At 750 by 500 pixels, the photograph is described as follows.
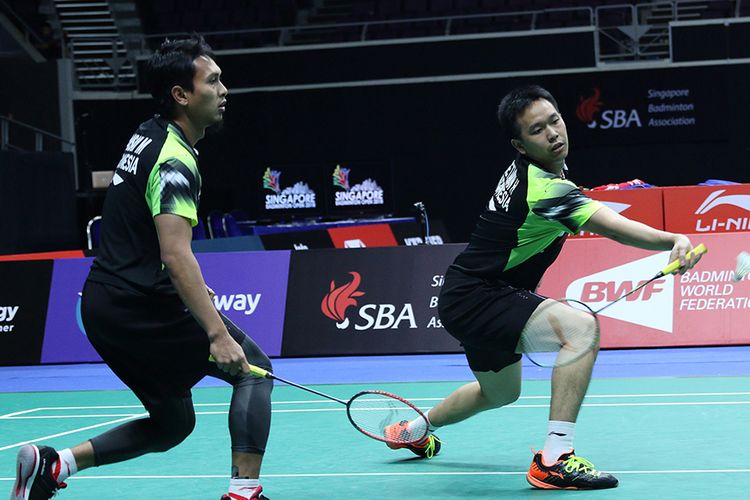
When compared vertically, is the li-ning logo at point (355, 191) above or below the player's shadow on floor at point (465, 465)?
above

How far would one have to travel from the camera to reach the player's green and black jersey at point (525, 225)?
408 centimetres

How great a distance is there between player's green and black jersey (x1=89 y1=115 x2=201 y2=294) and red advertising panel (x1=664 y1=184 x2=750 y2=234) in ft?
25.9

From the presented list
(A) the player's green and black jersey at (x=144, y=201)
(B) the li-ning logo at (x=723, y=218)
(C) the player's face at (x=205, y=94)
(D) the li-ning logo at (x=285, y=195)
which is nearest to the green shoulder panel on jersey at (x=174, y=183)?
(A) the player's green and black jersey at (x=144, y=201)

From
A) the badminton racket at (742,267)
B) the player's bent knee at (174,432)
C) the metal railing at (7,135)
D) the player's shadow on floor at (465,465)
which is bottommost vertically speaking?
the player's shadow on floor at (465,465)

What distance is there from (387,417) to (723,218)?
7206mm

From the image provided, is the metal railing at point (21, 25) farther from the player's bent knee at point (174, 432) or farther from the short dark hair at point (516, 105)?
the player's bent knee at point (174, 432)

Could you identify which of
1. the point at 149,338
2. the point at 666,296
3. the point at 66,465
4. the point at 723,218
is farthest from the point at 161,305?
the point at 723,218

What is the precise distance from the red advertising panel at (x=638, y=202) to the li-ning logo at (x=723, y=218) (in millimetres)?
411

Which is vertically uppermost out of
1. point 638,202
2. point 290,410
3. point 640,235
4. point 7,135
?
point 7,135

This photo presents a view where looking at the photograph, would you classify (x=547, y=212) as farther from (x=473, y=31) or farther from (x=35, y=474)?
(x=473, y=31)

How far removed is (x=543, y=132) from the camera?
4.20 metres

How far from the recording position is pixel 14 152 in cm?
1456

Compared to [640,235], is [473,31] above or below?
above

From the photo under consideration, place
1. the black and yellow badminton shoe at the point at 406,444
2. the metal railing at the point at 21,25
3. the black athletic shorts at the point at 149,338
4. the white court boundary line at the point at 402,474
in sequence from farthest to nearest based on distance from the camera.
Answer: the metal railing at the point at 21,25 < the black and yellow badminton shoe at the point at 406,444 < the white court boundary line at the point at 402,474 < the black athletic shorts at the point at 149,338
